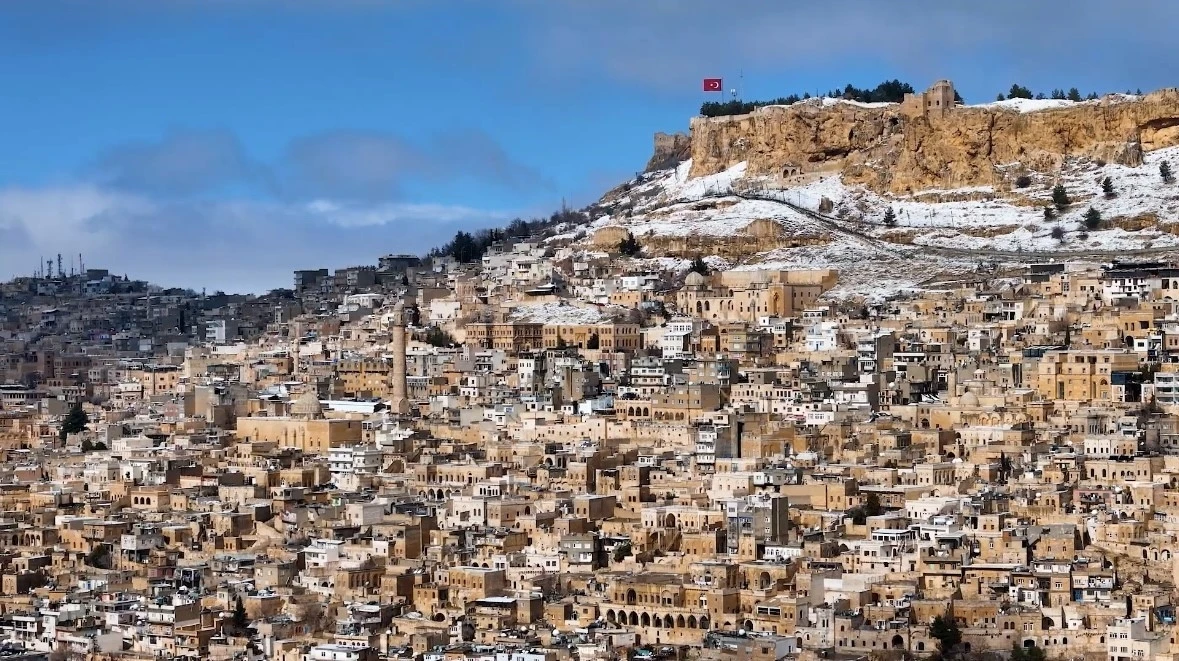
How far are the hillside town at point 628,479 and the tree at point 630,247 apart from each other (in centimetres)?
140

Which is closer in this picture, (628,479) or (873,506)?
(873,506)

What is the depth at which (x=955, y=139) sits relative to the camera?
72.5 metres

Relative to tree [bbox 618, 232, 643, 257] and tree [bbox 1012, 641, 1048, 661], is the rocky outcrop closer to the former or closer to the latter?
tree [bbox 618, 232, 643, 257]

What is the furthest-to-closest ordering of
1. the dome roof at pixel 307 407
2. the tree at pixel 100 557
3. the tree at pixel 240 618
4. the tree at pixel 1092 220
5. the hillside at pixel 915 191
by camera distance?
the tree at pixel 1092 220 < the hillside at pixel 915 191 < the dome roof at pixel 307 407 < the tree at pixel 100 557 < the tree at pixel 240 618

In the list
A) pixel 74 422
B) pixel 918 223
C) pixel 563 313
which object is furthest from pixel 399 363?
pixel 918 223

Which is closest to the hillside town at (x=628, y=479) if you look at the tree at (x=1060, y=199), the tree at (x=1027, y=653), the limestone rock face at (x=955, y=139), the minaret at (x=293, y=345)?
the tree at (x=1027, y=653)

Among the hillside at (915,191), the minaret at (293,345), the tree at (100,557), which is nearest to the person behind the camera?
the tree at (100,557)

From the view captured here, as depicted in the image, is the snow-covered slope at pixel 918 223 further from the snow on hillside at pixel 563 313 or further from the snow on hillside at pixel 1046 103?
the snow on hillside at pixel 563 313

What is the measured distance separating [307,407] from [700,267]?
607 inches

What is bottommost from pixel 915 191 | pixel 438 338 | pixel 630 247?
pixel 438 338

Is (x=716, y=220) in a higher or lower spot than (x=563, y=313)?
higher

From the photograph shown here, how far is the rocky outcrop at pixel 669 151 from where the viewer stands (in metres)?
87.3

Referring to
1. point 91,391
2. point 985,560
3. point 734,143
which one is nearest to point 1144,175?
point 734,143

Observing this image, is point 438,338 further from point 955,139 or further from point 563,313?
point 955,139
